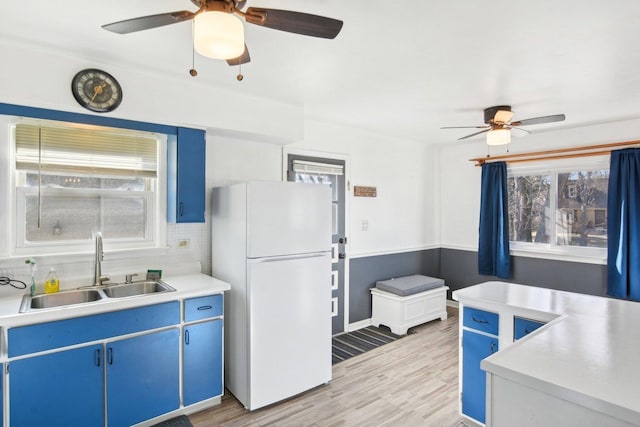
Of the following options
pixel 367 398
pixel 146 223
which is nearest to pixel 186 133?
pixel 146 223

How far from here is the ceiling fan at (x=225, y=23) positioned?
4.44 feet

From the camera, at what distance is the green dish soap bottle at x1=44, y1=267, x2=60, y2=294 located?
2389 millimetres

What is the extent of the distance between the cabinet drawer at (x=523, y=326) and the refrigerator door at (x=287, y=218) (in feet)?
4.81

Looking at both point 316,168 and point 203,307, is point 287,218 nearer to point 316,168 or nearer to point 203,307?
point 203,307

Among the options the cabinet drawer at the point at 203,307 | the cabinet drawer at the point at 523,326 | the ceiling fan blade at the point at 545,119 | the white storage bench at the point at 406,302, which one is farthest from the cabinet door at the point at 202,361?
the ceiling fan blade at the point at 545,119

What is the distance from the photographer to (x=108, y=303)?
2152 mm

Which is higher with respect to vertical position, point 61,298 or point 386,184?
point 386,184

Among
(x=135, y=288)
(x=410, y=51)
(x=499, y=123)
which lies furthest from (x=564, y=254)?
(x=135, y=288)

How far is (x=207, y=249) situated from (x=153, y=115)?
1234 mm

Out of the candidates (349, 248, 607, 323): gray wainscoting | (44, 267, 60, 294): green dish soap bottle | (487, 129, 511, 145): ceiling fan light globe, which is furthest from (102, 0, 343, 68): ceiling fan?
(349, 248, 607, 323): gray wainscoting

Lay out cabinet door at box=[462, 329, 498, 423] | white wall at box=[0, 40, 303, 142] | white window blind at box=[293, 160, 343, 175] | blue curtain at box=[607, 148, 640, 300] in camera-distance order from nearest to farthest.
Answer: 1. white wall at box=[0, 40, 303, 142]
2. cabinet door at box=[462, 329, 498, 423]
3. blue curtain at box=[607, 148, 640, 300]
4. white window blind at box=[293, 160, 343, 175]

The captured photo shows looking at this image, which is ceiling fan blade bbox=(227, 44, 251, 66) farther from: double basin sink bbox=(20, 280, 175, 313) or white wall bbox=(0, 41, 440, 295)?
double basin sink bbox=(20, 280, 175, 313)

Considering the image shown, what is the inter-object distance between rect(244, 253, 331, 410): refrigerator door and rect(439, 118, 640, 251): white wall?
10.0 ft

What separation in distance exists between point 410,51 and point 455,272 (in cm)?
389
